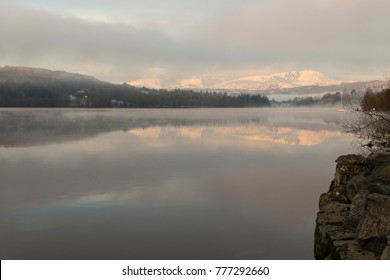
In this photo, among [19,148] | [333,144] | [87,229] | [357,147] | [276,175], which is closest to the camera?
[87,229]

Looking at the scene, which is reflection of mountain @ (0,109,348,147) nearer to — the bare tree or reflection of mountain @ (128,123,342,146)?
reflection of mountain @ (128,123,342,146)

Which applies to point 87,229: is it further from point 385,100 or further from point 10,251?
point 385,100

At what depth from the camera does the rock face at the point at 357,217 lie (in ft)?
20.4

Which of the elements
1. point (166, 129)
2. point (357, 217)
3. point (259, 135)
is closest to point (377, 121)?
point (259, 135)

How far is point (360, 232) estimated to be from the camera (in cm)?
646

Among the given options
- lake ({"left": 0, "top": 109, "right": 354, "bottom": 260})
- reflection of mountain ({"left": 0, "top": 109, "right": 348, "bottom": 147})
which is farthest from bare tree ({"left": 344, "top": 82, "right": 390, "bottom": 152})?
lake ({"left": 0, "top": 109, "right": 354, "bottom": 260})

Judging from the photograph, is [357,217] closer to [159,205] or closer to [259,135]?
[159,205]

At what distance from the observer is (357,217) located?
7293 mm

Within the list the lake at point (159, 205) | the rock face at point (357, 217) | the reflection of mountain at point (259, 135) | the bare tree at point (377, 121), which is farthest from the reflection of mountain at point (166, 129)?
the rock face at point (357, 217)

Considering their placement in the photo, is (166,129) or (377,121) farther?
(166,129)

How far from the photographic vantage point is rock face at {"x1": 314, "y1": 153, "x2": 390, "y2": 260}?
621 cm
